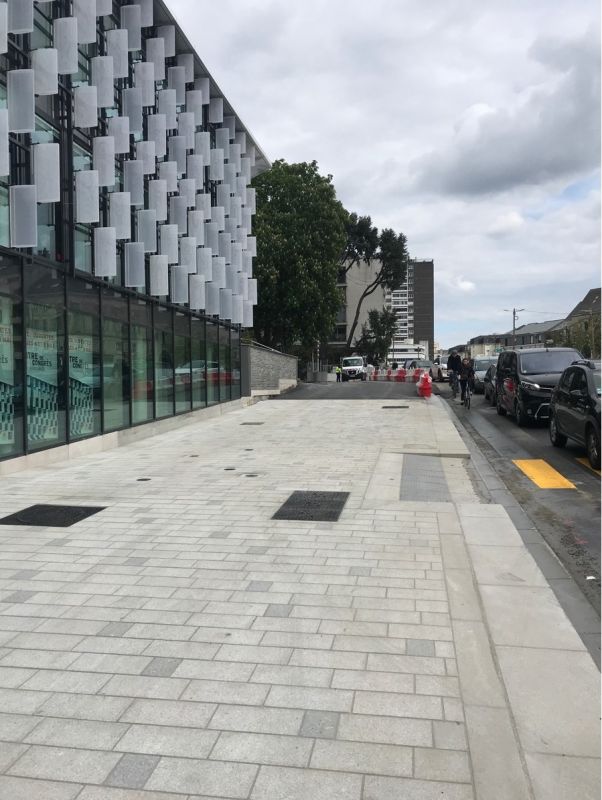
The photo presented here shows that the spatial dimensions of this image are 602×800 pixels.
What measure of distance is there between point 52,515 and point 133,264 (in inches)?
305

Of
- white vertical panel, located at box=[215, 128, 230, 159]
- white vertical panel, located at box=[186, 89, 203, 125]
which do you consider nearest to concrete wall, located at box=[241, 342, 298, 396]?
white vertical panel, located at box=[215, 128, 230, 159]

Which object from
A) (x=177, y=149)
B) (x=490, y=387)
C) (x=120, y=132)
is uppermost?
(x=177, y=149)

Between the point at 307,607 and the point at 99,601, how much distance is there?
1397 millimetres

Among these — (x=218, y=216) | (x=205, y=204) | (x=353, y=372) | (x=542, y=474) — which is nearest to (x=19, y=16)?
(x=205, y=204)

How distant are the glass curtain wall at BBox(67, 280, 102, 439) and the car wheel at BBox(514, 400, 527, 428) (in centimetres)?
906

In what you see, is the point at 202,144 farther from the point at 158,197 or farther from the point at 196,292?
the point at 158,197

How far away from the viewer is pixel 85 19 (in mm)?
Answer: 11336

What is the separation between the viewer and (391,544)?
5.95 m

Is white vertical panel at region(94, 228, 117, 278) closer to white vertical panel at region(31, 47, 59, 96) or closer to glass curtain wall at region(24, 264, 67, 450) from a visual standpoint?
glass curtain wall at region(24, 264, 67, 450)

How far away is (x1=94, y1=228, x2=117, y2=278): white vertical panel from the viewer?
12.2m

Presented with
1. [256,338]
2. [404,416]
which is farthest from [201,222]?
[256,338]

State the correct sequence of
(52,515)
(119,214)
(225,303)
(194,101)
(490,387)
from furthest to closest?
(490,387) < (225,303) < (194,101) < (119,214) < (52,515)

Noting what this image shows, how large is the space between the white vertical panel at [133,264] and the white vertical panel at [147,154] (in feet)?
5.67

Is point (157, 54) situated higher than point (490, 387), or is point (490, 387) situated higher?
point (157, 54)
